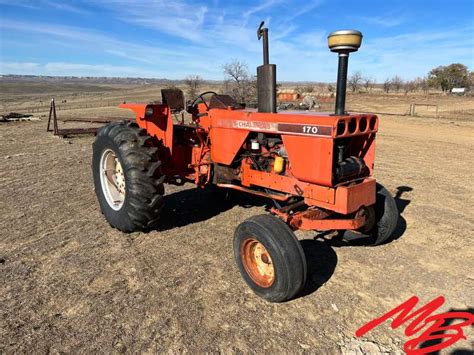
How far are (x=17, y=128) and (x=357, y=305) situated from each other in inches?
582

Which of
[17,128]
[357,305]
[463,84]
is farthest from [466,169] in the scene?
[463,84]

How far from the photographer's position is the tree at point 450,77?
218ft

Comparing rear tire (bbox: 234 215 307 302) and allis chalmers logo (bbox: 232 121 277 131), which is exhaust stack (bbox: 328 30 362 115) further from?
rear tire (bbox: 234 215 307 302)

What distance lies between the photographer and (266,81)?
12.8 ft

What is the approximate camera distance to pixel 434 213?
5.45 meters

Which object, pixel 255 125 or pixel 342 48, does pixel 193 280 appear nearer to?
pixel 255 125

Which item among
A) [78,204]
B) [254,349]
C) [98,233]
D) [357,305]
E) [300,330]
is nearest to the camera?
[254,349]

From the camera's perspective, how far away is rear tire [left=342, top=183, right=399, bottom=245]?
4.13 metres

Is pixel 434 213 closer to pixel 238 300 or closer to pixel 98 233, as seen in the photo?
pixel 238 300

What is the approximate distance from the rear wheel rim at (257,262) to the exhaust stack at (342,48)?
1.42 meters

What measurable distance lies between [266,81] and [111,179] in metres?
2.53

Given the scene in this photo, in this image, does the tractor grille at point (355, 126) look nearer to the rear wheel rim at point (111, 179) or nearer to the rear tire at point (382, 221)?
the rear tire at point (382, 221)

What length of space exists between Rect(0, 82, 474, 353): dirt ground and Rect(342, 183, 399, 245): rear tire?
0.18m

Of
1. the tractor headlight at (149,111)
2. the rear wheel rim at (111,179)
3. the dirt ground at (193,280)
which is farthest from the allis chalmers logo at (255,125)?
the rear wheel rim at (111,179)
